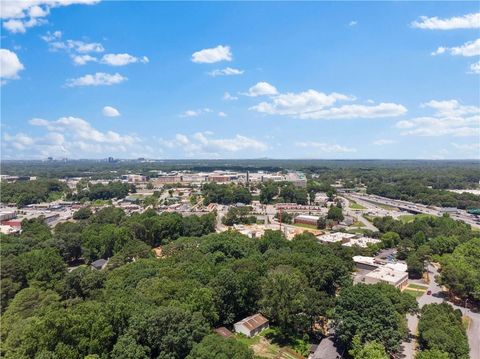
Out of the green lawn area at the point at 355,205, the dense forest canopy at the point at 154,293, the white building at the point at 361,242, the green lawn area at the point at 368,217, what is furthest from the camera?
the green lawn area at the point at 355,205

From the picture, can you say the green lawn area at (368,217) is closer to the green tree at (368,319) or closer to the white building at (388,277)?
the white building at (388,277)

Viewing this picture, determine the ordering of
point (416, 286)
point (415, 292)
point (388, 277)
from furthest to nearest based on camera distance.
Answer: point (416, 286) → point (388, 277) → point (415, 292)

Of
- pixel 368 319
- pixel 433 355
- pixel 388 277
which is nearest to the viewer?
pixel 433 355

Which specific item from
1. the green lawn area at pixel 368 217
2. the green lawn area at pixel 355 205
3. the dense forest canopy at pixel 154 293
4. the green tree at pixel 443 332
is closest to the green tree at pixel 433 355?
the green tree at pixel 443 332

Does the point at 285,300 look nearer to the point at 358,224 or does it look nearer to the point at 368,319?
the point at 368,319

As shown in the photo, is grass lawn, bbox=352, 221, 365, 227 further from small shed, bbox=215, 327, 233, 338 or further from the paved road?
small shed, bbox=215, 327, 233, 338

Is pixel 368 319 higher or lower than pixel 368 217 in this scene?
higher

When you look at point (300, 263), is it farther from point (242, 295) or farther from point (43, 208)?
point (43, 208)

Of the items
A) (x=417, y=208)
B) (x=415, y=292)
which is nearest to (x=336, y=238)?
(x=415, y=292)

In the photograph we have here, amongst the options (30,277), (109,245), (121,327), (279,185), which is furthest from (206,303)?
(279,185)
